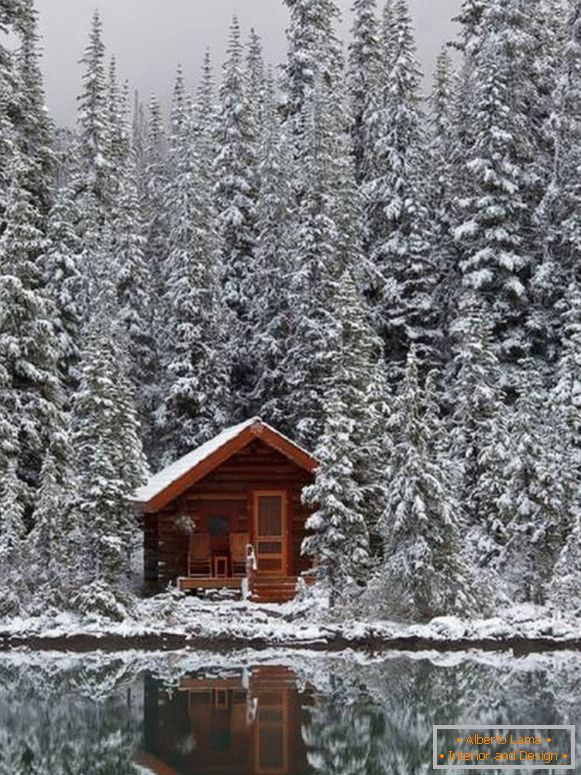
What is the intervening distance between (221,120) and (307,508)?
2235 centimetres

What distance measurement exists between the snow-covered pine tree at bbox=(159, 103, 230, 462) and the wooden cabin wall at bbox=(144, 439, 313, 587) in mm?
9210

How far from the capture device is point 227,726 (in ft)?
55.2

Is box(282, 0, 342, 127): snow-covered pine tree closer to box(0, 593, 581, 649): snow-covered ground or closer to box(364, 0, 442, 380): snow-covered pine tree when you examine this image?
box(364, 0, 442, 380): snow-covered pine tree

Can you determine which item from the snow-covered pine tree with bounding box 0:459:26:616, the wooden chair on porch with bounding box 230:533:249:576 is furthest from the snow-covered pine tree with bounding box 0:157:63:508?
the wooden chair on porch with bounding box 230:533:249:576

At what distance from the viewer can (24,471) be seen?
29.6 metres

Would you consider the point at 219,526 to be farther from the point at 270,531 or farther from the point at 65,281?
the point at 65,281

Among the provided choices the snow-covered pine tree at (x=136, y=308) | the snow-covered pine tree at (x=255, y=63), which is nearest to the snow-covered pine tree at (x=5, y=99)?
the snow-covered pine tree at (x=136, y=308)

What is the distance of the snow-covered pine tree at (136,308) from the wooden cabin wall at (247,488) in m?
12.8

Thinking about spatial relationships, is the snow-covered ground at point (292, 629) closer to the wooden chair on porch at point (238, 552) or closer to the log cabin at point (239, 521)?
the log cabin at point (239, 521)

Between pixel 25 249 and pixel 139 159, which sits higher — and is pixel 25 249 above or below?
below

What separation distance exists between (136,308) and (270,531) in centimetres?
1591

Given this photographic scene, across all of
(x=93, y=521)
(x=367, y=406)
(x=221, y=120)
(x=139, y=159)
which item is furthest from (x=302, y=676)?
(x=139, y=159)

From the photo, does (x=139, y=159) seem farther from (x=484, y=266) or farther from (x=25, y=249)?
(x=25, y=249)

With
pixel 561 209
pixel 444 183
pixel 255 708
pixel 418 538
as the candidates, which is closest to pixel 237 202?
pixel 444 183
